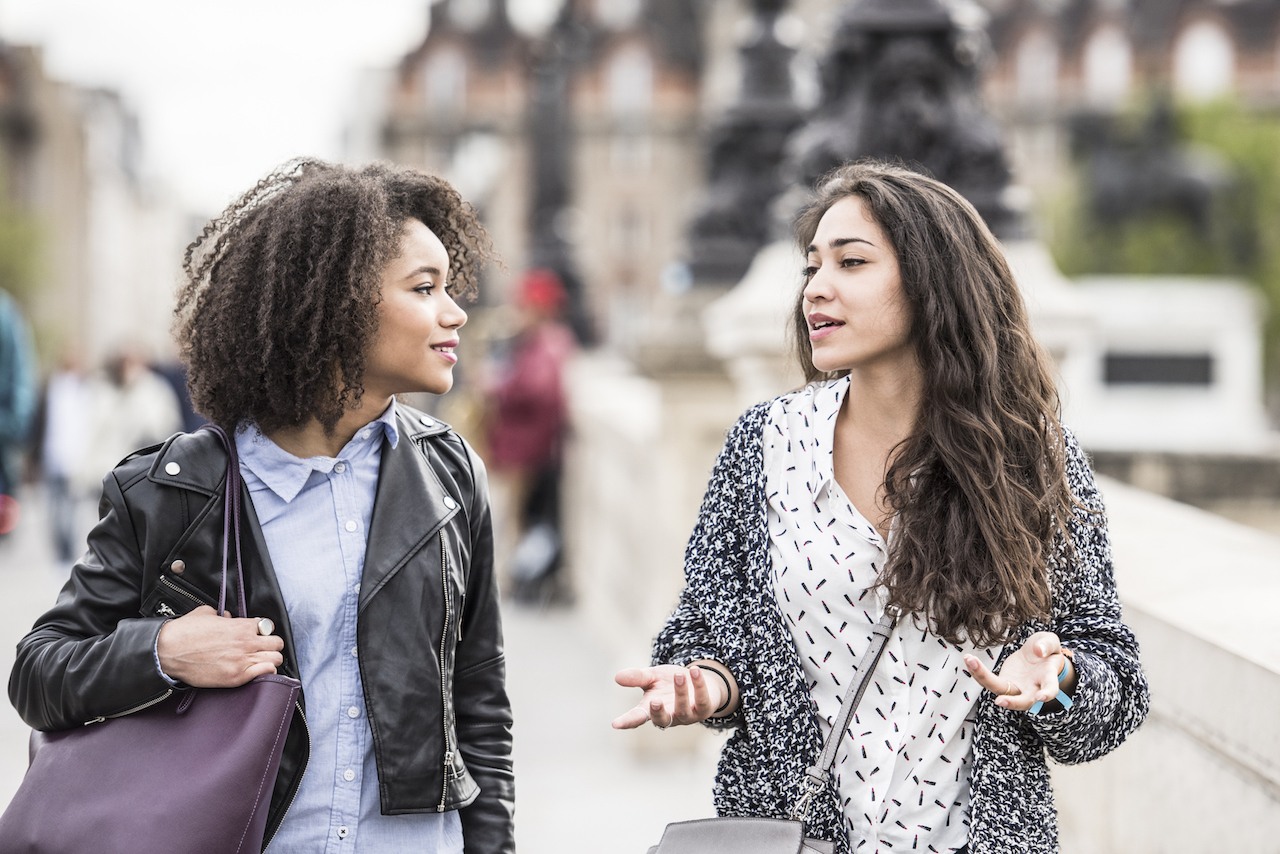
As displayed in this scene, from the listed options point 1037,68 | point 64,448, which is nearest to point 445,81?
point 1037,68

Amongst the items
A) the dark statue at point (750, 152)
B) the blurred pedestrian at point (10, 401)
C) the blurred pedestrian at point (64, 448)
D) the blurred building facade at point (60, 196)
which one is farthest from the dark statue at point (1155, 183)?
the blurred building facade at point (60, 196)

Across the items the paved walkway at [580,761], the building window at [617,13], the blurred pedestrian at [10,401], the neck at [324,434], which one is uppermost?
the building window at [617,13]

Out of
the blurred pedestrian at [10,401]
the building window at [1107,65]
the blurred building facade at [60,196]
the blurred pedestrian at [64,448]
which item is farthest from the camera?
the building window at [1107,65]

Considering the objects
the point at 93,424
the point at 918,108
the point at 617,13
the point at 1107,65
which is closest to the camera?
the point at 918,108

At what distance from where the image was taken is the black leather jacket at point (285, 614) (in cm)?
227

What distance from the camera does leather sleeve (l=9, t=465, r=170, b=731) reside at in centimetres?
223

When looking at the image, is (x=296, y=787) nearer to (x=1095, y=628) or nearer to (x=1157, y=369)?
(x=1095, y=628)

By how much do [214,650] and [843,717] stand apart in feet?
2.85


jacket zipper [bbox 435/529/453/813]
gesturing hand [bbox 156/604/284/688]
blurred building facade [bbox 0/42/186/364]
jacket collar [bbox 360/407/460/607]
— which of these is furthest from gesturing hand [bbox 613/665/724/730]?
blurred building facade [bbox 0/42/186/364]

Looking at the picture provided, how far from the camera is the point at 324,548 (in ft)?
7.97

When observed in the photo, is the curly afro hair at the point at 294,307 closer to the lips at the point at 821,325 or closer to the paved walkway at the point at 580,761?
the lips at the point at 821,325

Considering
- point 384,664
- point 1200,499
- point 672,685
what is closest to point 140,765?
point 384,664

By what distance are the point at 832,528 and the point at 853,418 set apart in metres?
0.21

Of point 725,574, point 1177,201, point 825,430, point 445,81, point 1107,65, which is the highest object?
point 1107,65
